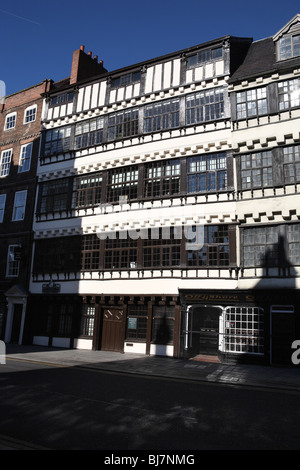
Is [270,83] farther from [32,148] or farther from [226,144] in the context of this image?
[32,148]

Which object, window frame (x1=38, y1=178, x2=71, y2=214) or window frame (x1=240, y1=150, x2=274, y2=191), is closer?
window frame (x1=240, y1=150, x2=274, y2=191)

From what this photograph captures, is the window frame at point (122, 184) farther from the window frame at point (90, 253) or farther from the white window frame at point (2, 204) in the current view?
the white window frame at point (2, 204)

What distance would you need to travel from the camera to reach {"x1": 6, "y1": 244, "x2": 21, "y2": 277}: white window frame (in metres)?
26.3

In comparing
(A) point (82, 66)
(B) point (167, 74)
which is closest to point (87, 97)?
(A) point (82, 66)

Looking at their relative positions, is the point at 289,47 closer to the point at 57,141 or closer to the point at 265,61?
the point at 265,61

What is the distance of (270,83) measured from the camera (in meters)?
19.0

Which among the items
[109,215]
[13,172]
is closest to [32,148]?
[13,172]

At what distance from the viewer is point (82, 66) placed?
28.2 m

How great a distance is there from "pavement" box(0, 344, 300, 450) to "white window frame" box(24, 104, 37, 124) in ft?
60.6

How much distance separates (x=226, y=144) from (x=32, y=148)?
52.6ft

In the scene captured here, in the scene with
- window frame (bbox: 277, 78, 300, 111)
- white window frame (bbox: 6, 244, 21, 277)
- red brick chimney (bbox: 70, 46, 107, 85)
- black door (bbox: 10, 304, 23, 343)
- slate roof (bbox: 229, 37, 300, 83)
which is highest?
red brick chimney (bbox: 70, 46, 107, 85)

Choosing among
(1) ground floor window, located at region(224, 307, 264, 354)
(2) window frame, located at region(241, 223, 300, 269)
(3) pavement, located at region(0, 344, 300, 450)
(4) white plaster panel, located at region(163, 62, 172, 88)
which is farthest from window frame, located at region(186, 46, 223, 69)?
(3) pavement, located at region(0, 344, 300, 450)

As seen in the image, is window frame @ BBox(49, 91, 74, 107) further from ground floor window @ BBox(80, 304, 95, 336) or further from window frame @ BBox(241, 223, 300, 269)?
window frame @ BBox(241, 223, 300, 269)

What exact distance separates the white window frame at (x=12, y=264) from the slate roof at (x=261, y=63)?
19278 millimetres
